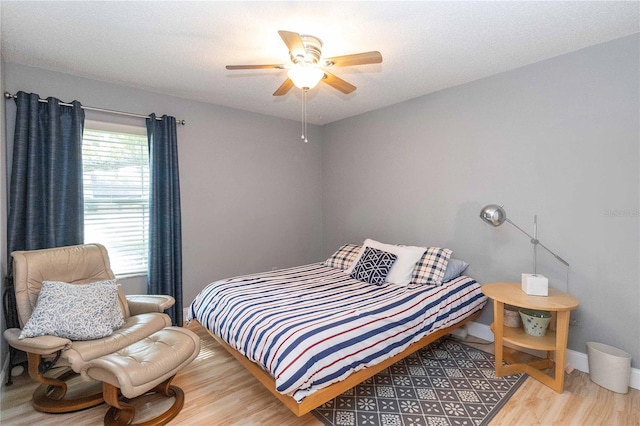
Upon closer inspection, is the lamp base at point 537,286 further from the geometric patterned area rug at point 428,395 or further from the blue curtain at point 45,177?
the blue curtain at point 45,177

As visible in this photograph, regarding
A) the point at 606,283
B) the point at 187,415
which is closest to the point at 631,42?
the point at 606,283

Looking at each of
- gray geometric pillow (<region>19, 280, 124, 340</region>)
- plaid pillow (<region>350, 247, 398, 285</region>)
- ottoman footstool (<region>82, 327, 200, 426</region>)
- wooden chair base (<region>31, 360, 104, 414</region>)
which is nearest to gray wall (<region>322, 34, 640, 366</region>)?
plaid pillow (<region>350, 247, 398, 285</region>)

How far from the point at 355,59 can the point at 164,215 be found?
2495 mm

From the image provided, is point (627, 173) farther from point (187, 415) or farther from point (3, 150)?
point (3, 150)

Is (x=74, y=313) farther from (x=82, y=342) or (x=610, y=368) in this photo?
(x=610, y=368)

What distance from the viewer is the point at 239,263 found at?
404 cm

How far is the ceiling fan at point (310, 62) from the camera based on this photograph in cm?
189

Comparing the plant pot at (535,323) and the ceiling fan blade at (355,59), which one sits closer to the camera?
the ceiling fan blade at (355,59)

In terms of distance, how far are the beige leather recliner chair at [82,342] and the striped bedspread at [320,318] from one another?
397 millimetres

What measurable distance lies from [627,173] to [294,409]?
2.86m

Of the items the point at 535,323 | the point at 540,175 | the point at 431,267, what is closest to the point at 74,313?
the point at 431,267

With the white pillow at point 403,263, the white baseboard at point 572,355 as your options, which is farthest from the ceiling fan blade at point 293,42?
the white baseboard at point 572,355

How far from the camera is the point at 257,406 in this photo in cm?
214

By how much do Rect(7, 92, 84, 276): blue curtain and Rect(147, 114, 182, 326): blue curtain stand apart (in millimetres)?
601
